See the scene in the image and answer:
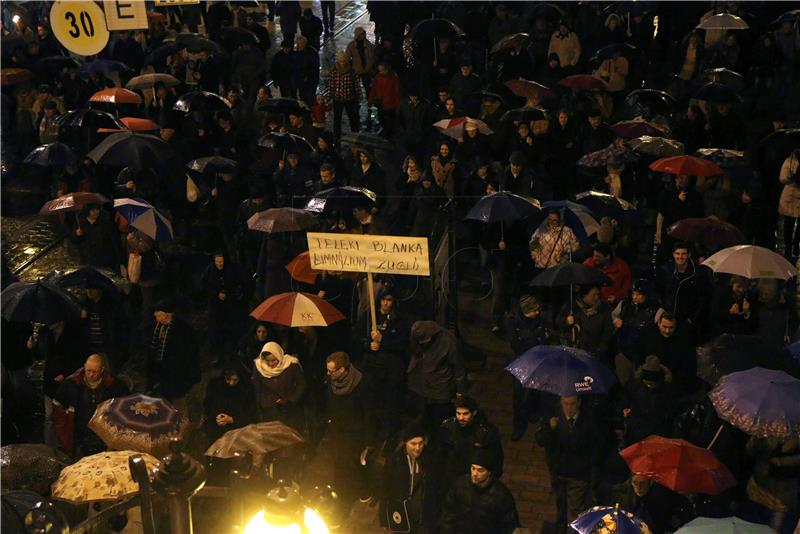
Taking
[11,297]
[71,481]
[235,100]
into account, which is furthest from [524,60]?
[71,481]

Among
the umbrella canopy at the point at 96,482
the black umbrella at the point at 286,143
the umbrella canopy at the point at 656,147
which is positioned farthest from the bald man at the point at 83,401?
the umbrella canopy at the point at 656,147

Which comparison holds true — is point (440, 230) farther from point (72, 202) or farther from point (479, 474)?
point (479, 474)

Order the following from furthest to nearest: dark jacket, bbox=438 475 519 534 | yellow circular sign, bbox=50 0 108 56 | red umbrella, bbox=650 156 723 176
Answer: yellow circular sign, bbox=50 0 108 56, red umbrella, bbox=650 156 723 176, dark jacket, bbox=438 475 519 534

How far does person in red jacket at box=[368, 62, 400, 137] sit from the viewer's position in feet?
67.5

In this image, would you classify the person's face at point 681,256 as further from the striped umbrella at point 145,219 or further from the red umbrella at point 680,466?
the striped umbrella at point 145,219

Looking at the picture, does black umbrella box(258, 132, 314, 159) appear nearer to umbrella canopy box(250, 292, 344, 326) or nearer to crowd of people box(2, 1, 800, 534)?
crowd of people box(2, 1, 800, 534)

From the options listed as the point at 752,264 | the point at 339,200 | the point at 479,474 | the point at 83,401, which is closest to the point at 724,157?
the point at 752,264

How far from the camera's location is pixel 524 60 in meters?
20.8

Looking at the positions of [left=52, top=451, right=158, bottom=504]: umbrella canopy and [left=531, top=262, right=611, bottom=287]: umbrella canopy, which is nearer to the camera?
[left=52, top=451, right=158, bottom=504]: umbrella canopy

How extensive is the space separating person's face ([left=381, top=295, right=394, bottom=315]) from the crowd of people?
23mm

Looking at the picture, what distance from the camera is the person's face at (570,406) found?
34.9 ft

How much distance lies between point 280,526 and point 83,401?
23.0 ft

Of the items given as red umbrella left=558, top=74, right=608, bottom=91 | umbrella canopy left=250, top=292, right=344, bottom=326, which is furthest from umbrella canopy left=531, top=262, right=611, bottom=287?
red umbrella left=558, top=74, right=608, bottom=91

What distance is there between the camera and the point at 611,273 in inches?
530
